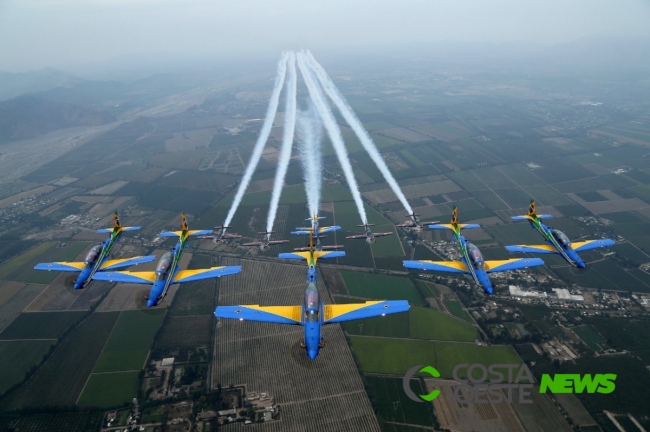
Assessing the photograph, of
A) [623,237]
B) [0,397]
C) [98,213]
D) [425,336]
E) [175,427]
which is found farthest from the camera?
[98,213]

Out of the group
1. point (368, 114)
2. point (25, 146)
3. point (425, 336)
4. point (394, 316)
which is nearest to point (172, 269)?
point (394, 316)

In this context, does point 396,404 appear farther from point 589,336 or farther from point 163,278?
point 163,278

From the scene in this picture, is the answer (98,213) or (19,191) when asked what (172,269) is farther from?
(19,191)

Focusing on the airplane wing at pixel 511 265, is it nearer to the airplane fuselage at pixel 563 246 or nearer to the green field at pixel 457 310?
the airplane fuselage at pixel 563 246

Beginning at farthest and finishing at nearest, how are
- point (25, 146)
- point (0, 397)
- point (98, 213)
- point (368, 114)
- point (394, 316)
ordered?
point (368, 114), point (25, 146), point (98, 213), point (394, 316), point (0, 397)

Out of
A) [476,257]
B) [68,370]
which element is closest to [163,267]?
[68,370]
